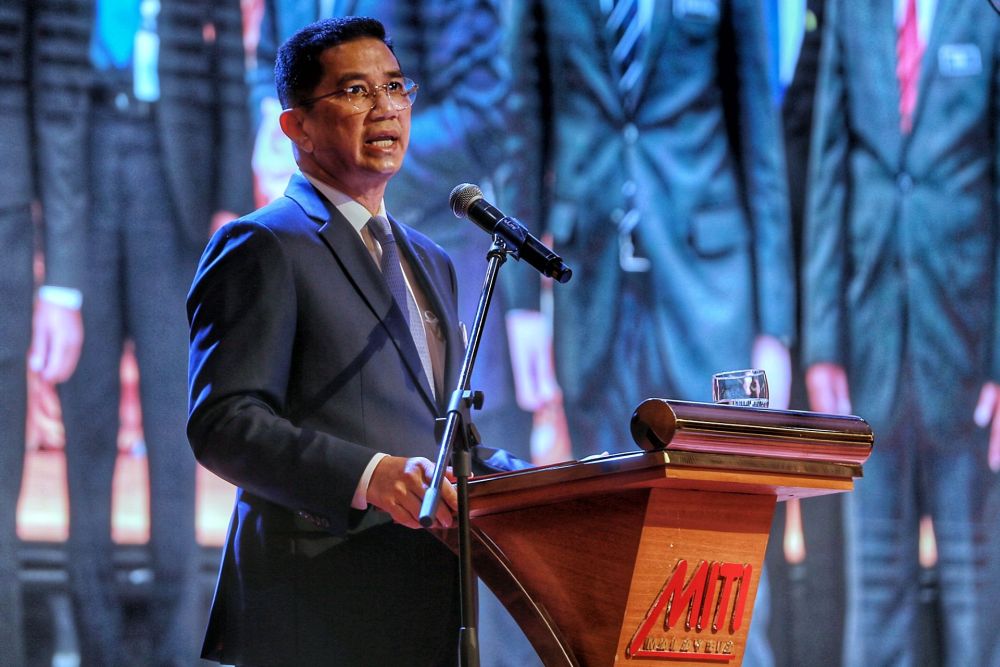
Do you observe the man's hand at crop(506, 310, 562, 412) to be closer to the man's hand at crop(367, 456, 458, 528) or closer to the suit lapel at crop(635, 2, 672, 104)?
the suit lapel at crop(635, 2, 672, 104)

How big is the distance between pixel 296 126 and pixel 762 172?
2.50 meters

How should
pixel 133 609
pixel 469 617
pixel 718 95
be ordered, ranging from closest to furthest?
1. pixel 469 617
2. pixel 133 609
3. pixel 718 95

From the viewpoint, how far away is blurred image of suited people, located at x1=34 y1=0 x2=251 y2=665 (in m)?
3.28

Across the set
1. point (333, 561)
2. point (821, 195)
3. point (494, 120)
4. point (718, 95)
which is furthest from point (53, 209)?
point (821, 195)

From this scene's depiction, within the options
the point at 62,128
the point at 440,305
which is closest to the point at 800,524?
the point at 440,305

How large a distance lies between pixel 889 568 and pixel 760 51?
198cm

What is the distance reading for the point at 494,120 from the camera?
3.91 metres

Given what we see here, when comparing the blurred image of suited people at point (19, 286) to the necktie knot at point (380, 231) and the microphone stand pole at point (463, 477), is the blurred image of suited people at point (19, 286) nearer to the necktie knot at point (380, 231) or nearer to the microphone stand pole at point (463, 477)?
the necktie knot at point (380, 231)

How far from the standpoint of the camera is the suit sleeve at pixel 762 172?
4.19 m

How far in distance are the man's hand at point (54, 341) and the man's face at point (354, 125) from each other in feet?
4.96

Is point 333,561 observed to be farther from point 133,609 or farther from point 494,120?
point 494,120

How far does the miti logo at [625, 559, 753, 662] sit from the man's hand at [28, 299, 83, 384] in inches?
91.5

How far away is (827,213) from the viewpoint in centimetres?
429

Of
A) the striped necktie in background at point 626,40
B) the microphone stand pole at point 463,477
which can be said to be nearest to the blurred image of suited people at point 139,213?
the striped necktie in background at point 626,40
